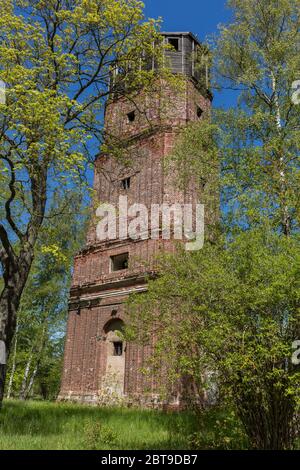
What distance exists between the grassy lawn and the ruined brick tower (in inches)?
230

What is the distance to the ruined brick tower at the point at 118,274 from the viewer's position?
67.9 ft

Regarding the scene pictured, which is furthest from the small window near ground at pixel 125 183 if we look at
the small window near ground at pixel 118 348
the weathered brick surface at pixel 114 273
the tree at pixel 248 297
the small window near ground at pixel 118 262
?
the tree at pixel 248 297

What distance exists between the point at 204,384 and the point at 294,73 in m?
10.0

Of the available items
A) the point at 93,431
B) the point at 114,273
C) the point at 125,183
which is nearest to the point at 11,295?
the point at 93,431

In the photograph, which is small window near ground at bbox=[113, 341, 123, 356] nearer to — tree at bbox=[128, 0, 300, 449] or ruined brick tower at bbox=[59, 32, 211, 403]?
ruined brick tower at bbox=[59, 32, 211, 403]

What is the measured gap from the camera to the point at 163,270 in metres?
10.6

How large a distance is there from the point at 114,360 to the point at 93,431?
1126 centimetres

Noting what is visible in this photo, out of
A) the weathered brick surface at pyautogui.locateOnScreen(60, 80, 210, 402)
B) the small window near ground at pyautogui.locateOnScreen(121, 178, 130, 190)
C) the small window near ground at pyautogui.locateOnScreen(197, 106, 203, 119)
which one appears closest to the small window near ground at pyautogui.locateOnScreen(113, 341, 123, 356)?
the weathered brick surface at pyautogui.locateOnScreen(60, 80, 210, 402)

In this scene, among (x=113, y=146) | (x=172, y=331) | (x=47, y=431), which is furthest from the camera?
(x=113, y=146)

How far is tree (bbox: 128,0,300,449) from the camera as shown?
7.87 metres

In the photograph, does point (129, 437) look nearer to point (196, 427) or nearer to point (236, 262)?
point (196, 427)

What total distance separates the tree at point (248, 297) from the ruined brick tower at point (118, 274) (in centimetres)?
816

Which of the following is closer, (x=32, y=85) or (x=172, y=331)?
(x=172, y=331)

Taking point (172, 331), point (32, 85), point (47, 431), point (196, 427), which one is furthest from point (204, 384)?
point (32, 85)
